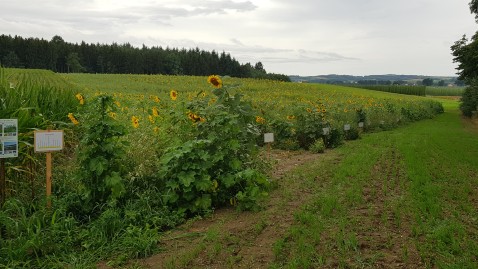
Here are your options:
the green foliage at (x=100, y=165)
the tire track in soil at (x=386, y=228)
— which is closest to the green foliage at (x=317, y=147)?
the tire track in soil at (x=386, y=228)

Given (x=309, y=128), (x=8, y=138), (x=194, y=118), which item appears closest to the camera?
(x=8, y=138)

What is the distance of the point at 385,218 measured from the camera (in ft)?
16.2

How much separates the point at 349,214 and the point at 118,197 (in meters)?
2.75

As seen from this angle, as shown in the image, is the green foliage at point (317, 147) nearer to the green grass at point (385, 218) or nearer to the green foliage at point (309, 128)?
the green foliage at point (309, 128)

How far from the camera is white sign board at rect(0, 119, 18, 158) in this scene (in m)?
4.10

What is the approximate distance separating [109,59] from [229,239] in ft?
278

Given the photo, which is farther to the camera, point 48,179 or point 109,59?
point 109,59

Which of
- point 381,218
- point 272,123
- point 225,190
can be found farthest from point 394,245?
point 272,123

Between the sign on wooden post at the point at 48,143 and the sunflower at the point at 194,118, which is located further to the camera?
the sunflower at the point at 194,118

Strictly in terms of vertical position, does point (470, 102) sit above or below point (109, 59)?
below

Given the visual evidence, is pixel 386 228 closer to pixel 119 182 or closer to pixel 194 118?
pixel 194 118

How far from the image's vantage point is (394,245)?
415cm

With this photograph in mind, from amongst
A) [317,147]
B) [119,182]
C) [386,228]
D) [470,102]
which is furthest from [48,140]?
[470,102]

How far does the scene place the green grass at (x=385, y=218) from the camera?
385cm
